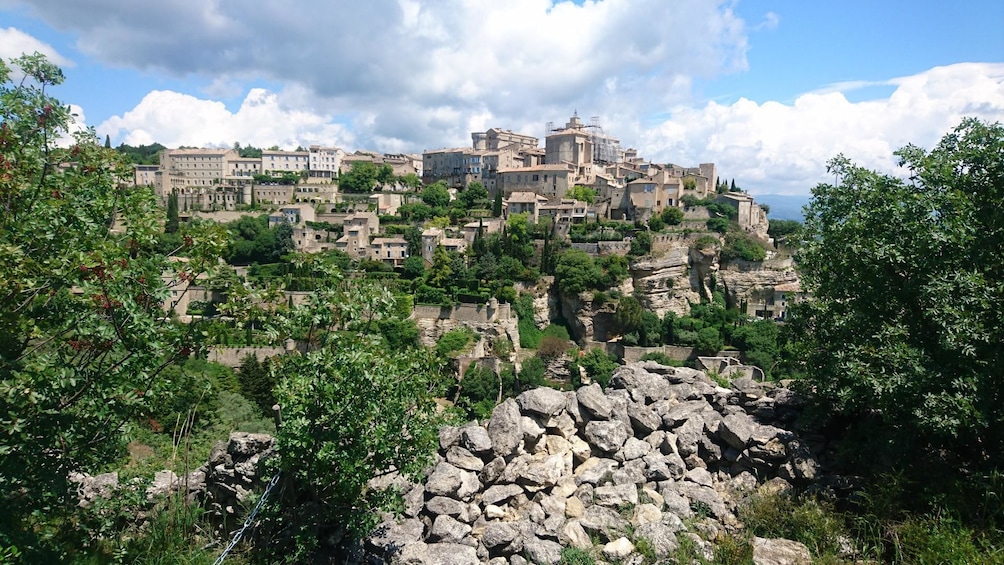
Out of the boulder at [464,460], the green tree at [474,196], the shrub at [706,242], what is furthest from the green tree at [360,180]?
the boulder at [464,460]

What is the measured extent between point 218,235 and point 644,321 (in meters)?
31.2

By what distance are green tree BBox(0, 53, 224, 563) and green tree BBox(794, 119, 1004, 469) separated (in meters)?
7.54

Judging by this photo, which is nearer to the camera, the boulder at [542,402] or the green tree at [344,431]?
the green tree at [344,431]

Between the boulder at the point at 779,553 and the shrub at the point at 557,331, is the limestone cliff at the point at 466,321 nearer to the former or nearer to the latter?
the shrub at the point at 557,331

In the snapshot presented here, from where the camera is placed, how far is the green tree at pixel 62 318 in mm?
4801

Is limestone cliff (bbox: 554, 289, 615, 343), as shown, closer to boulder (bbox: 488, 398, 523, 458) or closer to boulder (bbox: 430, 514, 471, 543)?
boulder (bbox: 488, 398, 523, 458)

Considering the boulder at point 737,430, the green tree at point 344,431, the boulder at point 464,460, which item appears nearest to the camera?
the green tree at point 344,431

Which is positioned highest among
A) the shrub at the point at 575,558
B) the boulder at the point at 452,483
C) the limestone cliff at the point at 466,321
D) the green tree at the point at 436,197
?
the green tree at the point at 436,197

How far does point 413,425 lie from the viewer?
602 centimetres

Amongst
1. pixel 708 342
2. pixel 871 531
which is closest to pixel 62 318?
pixel 871 531

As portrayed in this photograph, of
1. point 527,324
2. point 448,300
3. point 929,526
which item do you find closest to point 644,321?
point 527,324

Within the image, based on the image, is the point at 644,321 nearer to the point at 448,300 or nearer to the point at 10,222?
the point at 448,300

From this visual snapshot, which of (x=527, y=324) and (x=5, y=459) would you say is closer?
(x=5, y=459)

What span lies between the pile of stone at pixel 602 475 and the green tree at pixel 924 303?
54.1 inches
